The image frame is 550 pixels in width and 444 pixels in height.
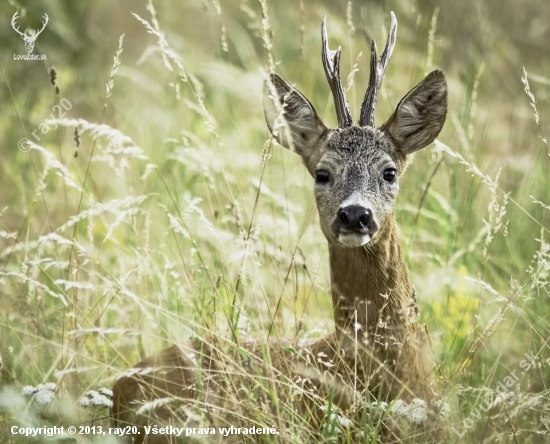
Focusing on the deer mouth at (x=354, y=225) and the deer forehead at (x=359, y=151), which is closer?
the deer mouth at (x=354, y=225)

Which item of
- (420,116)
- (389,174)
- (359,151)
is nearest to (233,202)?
(359,151)

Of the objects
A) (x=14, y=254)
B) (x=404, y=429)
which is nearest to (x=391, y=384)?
(x=404, y=429)

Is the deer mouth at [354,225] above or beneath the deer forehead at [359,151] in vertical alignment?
beneath

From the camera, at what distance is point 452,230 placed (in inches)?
206

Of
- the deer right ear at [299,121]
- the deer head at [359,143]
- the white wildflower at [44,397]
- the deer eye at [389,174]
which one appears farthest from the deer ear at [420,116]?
the white wildflower at [44,397]

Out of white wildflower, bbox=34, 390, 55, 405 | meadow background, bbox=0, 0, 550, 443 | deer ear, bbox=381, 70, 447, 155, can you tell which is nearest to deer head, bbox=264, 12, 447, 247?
deer ear, bbox=381, 70, 447, 155

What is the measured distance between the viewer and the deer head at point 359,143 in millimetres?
3955

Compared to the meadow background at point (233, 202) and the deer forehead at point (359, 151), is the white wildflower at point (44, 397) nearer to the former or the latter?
the meadow background at point (233, 202)

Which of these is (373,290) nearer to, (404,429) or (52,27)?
(404,429)

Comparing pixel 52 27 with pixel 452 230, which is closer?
pixel 452 230

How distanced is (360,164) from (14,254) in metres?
2.39

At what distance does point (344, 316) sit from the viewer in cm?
408

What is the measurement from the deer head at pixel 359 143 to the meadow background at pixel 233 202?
0.20 metres

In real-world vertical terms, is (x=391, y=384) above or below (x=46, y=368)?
above
